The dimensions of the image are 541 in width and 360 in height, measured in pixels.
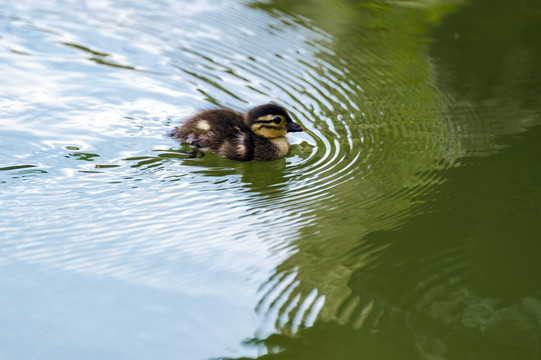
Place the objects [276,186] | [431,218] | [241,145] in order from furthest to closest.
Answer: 1. [241,145]
2. [276,186]
3. [431,218]

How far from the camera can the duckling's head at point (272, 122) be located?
12.5 ft

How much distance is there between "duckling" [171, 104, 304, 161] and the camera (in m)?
3.74

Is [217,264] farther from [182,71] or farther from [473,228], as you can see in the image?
[182,71]

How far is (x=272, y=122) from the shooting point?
12.6 ft

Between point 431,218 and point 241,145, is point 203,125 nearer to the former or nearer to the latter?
point 241,145

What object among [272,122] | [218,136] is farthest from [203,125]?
[272,122]

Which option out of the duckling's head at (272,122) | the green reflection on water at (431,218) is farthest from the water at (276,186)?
the duckling's head at (272,122)

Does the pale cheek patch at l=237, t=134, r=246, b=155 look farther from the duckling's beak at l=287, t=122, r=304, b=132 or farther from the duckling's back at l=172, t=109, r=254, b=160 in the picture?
the duckling's beak at l=287, t=122, r=304, b=132

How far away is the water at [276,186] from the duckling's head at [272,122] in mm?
121

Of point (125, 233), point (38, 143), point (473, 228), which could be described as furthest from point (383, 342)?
point (38, 143)

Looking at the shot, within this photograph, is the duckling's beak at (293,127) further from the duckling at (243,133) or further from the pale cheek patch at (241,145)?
the pale cheek patch at (241,145)

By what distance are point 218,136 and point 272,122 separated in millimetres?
302

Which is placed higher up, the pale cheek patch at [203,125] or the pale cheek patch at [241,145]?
the pale cheek patch at [203,125]

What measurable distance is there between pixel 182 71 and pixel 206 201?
1799 millimetres
